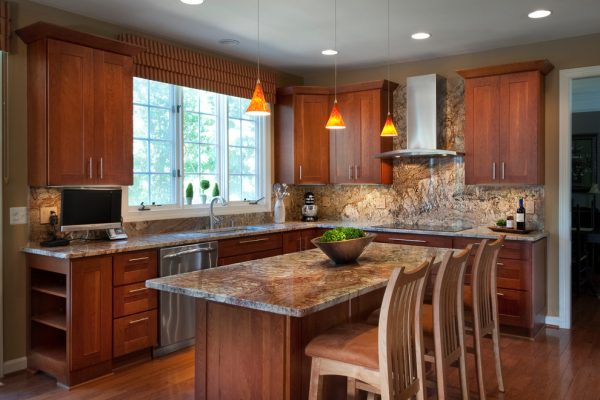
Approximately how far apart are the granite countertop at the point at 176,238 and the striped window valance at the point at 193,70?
4.48 feet

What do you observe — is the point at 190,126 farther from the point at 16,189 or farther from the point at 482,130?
the point at 482,130

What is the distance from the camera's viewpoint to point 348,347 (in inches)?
87.0

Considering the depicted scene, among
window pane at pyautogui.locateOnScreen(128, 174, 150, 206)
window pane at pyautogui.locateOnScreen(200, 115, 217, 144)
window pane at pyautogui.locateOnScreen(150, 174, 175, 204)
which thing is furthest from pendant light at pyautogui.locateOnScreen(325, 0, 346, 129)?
window pane at pyautogui.locateOnScreen(128, 174, 150, 206)

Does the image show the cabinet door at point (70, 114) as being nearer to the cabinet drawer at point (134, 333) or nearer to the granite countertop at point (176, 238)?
the granite countertop at point (176, 238)

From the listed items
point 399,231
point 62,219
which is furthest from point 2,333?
point 399,231

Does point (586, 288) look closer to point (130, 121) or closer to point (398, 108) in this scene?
point (398, 108)

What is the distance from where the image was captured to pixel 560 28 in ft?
14.0

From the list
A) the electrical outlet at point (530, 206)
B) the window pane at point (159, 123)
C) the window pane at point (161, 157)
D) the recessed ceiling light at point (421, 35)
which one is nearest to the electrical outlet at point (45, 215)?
the window pane at point (161, 157)

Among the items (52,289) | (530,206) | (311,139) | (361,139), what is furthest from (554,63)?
(52,289)

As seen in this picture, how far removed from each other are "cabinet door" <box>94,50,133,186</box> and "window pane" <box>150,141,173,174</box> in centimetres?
53

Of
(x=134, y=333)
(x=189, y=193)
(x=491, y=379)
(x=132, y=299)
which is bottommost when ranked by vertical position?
(x=491, y=379)

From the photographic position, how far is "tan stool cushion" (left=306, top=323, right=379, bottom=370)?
84.6 inches

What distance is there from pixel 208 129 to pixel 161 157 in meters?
0.66

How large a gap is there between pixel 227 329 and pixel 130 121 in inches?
87.0
